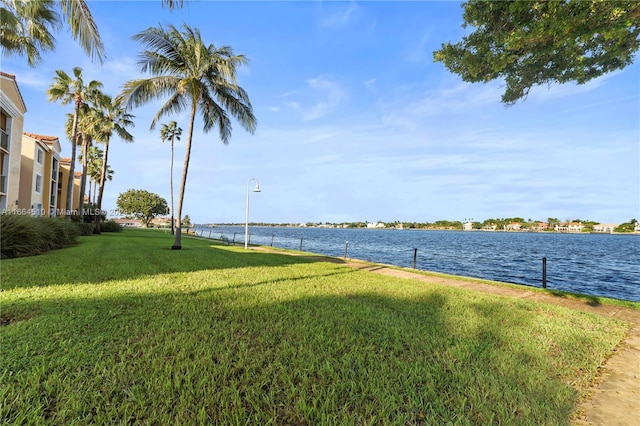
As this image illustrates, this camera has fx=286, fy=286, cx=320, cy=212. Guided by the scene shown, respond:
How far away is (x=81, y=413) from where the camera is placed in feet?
7.14

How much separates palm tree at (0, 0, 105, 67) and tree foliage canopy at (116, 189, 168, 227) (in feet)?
207

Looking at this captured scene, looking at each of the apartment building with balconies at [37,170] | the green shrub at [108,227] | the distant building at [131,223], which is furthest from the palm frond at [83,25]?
the distant building at [131,223]

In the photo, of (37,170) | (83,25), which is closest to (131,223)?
(37,170)

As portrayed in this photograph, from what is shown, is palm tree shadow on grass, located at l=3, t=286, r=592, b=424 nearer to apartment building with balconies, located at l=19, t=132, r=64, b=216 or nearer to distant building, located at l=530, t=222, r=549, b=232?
apartment building with balconies, located at l=19, t=132, r=64, b=216

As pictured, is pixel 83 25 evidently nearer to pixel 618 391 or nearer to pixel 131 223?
pixel 618 391

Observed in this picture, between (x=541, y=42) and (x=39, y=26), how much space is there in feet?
62.9

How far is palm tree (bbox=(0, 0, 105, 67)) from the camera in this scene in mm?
6754

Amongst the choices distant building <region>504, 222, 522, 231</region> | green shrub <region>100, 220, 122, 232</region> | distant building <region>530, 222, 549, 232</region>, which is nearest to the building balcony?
green shrub <region>100, 220, 122, 232</region>

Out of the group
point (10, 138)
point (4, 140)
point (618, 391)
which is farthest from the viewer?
point (10, 138)

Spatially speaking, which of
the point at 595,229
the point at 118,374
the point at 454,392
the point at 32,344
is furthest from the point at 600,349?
the point at 595,229

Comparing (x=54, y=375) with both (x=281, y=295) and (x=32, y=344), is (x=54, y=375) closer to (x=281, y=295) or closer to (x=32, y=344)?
(x=32, y=344)

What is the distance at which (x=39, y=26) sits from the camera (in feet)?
42.3

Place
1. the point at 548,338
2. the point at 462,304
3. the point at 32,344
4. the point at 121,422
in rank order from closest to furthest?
1. the point at 121,422
2. the point at 32,344
3. the point at 548,338
4. the point at 462,304

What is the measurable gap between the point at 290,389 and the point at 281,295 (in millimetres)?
3340
